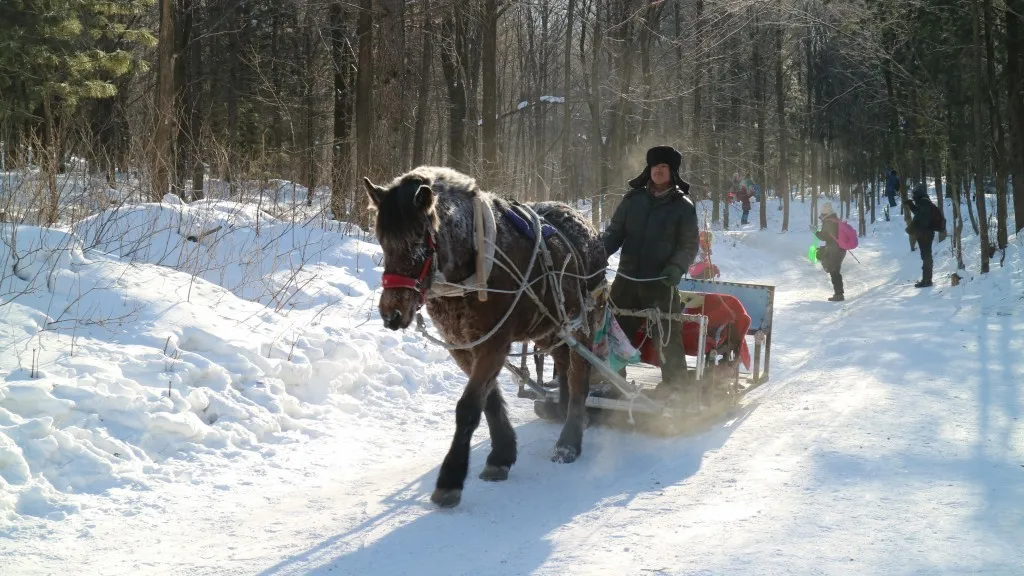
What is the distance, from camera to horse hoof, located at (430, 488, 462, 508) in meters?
4.83

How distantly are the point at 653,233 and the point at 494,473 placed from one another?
2520 mm

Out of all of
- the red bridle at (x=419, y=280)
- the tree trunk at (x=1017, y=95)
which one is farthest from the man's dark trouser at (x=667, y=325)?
the tree trunk at (x=1017, y=95)

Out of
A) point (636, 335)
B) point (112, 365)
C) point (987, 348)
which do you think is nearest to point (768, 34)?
point (987, 348)

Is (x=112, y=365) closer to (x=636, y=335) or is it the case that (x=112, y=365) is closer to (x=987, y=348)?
(x=636, y=335)

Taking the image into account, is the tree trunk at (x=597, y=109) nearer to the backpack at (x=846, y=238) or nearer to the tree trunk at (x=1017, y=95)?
the backpack at (x=846, y=238)

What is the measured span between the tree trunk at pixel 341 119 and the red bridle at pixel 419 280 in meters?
8.83

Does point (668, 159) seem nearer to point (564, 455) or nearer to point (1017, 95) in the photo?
point (564, 455)

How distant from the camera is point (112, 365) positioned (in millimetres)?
5859

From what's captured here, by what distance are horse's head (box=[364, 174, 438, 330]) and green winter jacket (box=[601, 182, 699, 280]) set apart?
2.65m

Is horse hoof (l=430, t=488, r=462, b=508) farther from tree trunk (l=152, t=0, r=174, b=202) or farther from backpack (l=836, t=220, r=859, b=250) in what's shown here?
backpack (l=836, t=220, r=859, b=250)

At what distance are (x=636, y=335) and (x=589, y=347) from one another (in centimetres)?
79

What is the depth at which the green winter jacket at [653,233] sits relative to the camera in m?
6.68

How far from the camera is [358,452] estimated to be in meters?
6.15

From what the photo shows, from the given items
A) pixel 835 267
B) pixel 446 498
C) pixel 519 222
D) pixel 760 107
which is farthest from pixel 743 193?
pixel 446 498
